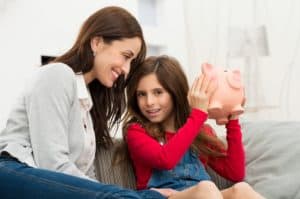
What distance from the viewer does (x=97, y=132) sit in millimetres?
1503

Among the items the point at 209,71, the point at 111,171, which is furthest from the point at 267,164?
the point at 111,171

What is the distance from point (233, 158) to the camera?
5.01 ft

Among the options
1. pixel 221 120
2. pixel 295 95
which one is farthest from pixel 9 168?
pixel 295 95

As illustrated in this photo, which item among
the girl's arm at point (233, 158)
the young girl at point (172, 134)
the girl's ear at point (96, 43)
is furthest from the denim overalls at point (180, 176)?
the girl's ear at point (96, 43)

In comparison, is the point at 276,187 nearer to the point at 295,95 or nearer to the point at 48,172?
the point at 295,95

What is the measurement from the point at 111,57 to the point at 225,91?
35cm

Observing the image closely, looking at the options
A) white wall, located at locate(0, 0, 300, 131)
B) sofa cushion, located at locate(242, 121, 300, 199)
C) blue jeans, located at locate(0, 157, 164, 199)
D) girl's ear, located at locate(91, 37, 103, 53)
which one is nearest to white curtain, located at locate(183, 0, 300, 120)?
white wall, located at locate(0, 0, 300, 131)

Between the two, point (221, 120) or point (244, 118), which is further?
point (244, 118)

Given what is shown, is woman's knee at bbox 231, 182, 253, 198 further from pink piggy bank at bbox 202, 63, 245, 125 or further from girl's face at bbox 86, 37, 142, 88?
girl's face at bbox 86, 37, 142, 88

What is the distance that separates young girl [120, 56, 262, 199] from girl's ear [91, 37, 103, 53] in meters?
0.21

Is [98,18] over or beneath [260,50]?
over

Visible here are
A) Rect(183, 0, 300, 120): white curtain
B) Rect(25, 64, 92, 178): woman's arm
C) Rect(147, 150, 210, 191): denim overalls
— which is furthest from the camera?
Rect(183, 0, 300, 120): white curtain

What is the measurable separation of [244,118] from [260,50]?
32 centimetres

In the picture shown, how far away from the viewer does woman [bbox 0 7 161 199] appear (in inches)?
39.4
